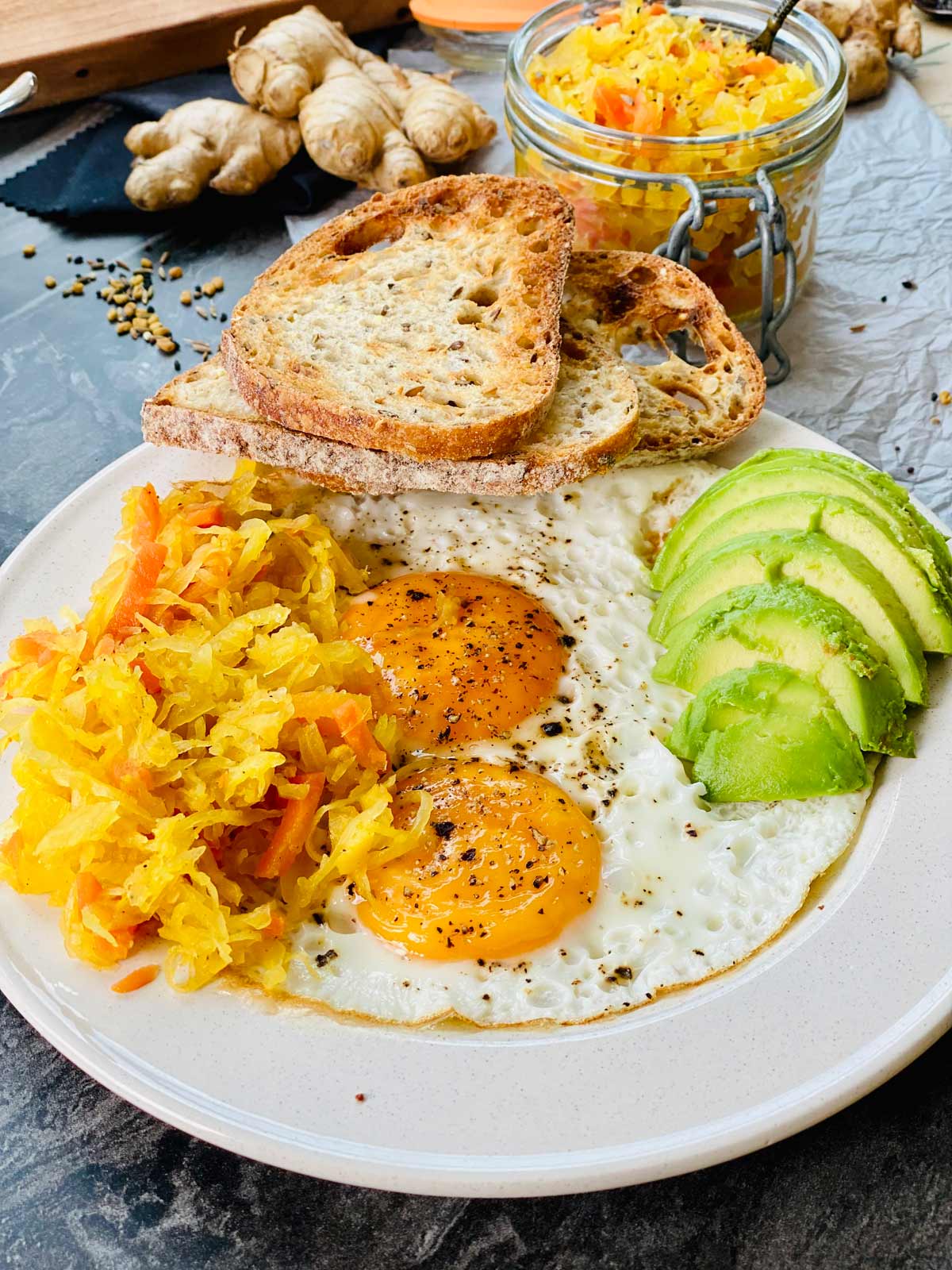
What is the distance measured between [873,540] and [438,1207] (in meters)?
1.51

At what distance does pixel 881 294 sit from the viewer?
4.10m

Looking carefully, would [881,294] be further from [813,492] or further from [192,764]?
[192,764]

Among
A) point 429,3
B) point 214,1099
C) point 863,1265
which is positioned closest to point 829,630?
point 863,1265

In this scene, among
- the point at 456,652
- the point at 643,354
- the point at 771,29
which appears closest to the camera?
the point at 456,652

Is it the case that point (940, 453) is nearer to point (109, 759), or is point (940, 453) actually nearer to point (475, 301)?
point (475, 301)

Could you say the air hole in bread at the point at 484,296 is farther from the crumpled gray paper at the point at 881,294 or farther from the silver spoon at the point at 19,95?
the silver spoon at the point at 19,95

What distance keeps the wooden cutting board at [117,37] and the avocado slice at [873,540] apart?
11.9 feet

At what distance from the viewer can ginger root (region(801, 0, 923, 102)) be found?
468cm

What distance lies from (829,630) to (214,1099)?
138 centimetres

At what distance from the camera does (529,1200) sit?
209cm

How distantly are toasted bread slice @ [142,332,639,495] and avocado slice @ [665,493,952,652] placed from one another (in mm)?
488

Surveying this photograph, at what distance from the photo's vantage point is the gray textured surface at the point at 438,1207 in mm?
2023

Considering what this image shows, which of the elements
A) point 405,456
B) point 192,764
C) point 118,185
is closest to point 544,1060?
point 192,764

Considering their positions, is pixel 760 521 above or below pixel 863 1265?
above
